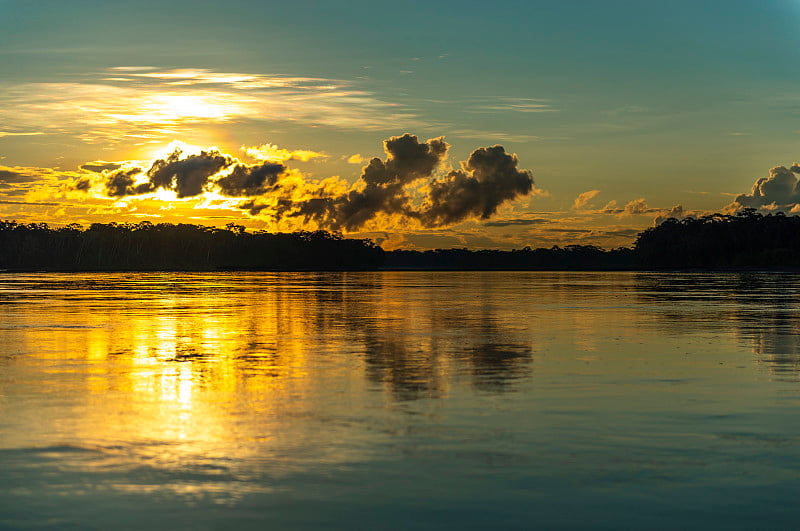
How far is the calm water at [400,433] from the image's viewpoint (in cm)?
885

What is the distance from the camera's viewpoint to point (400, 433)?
41.1 ft

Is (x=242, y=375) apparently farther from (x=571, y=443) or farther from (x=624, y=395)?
(x=571, y=443)

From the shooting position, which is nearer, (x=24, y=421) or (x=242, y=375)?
(x=24, y=421)

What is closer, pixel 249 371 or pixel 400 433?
pixel 400 433

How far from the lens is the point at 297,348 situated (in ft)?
80.7

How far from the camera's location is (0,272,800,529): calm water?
29.0 feet

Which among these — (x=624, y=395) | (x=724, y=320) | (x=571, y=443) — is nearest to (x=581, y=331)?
(x=724, y=320)

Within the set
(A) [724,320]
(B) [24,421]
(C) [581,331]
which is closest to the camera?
(B) [24,421]

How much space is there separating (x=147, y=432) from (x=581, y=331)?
20.0 meters

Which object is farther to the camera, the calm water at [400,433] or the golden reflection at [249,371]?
the golden reflection at [249,371]

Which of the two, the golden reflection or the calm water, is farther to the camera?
the golden reflection

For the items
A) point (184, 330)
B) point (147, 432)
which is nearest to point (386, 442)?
point (147, 432)

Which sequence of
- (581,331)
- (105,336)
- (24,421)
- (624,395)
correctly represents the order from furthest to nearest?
(581,331), (105,336), (624,395), (24,421)

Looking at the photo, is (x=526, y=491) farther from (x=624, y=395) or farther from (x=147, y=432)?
(x=624, y=395)
